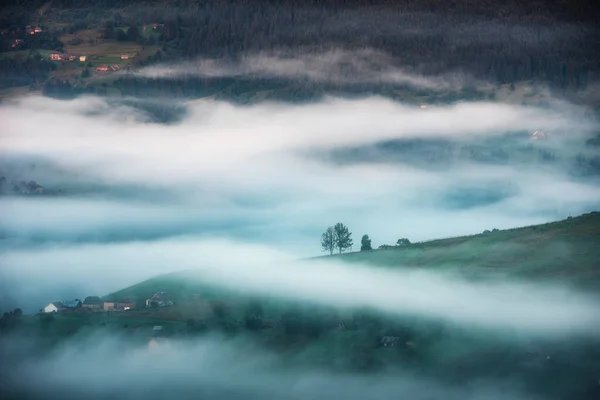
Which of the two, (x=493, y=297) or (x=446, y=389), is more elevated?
(x=493, y=297)

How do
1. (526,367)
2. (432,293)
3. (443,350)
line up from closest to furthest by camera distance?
(526,367)
(443,350)
(432,293)

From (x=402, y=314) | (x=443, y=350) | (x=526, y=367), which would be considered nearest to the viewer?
(x=526, y=367)

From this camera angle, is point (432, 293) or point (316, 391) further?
point (432, 293)

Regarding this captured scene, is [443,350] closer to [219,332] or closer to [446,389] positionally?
[446,389]

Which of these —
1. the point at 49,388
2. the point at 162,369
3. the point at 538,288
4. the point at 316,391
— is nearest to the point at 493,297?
the point at 538,288

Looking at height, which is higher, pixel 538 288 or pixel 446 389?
pixel 538 288

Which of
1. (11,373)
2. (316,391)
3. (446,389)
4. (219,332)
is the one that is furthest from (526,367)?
(11,373)

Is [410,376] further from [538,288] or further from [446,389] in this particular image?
[538,288]

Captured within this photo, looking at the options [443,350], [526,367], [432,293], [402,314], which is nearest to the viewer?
[526,367]

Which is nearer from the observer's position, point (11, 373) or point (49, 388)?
point (49, 388)
